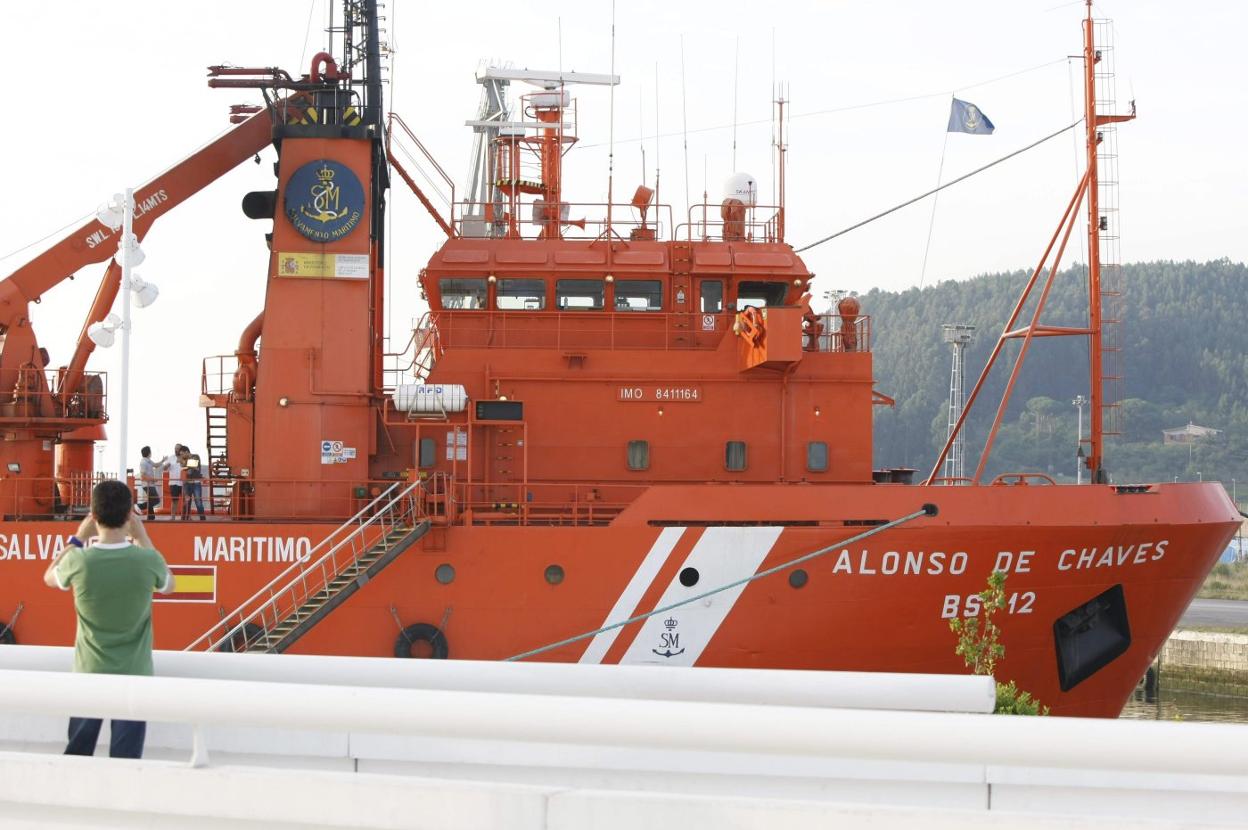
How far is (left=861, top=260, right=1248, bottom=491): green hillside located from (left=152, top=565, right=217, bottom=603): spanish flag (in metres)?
75.7

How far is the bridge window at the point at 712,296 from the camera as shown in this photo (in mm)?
17312

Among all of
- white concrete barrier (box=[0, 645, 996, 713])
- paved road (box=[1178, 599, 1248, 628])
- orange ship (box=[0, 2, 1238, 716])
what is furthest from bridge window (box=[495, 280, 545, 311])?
paved road (box=[1178, 599, 1248, 628])

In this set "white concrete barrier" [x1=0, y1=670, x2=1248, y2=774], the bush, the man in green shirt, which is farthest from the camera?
the bush

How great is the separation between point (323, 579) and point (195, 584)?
5.11 ft

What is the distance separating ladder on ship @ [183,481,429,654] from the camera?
14.0 metres

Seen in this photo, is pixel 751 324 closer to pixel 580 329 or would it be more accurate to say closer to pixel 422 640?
pixel 580 329

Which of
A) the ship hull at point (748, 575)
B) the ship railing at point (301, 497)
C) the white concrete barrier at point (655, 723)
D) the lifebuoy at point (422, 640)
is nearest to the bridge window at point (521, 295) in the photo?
the ship railing at point (301, 497)

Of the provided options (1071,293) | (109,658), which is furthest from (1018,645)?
(1071,293)

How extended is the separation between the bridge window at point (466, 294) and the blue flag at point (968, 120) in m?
6.72

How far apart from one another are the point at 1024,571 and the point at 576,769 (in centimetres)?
1059

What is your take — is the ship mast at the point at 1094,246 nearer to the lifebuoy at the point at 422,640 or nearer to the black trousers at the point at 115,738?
the lifebuoy at the point at 422,640

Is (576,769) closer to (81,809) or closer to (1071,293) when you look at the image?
(81,809)

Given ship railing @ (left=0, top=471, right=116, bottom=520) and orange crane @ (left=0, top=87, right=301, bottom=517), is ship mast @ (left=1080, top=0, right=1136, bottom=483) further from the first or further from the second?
ship railing @ (left=0, top=471, right=116, bottom=520)

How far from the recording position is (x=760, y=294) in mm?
17516
